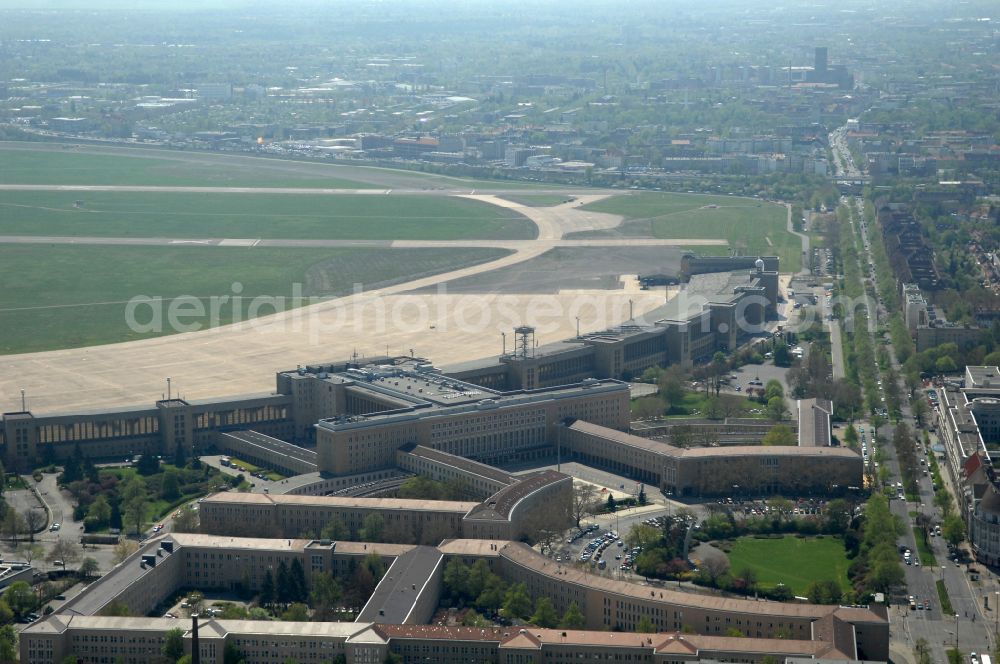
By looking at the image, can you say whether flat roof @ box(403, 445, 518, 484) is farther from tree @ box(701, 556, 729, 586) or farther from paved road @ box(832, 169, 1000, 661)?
paved road @ box(832, 169, 1000, 661)

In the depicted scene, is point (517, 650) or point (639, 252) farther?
point (639, 252)

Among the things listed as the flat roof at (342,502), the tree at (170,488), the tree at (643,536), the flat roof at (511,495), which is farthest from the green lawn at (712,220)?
the flat roof at (342,502)

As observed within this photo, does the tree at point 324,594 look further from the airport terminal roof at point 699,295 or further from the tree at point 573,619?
the airport terminal roof at point 699,295

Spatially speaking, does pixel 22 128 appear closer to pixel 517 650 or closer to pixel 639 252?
pixel 639 252

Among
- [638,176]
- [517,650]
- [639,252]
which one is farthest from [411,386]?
[638,176]

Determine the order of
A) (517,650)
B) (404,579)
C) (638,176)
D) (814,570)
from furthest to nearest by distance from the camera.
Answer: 1. (638,176)
2. (814,570)
3. (404,579)
4. (517,650)

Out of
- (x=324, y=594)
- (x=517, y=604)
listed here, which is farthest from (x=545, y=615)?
(x=324, y=594)

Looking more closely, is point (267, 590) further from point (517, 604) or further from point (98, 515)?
point (98, 515)
